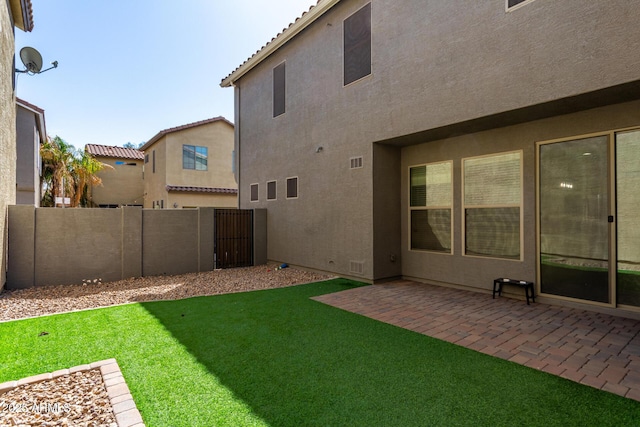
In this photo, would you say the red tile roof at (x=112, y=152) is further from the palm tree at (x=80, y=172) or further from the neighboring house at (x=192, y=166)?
the palm tree at (x=80, y=172)

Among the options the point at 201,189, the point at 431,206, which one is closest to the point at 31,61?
the point at 431,206

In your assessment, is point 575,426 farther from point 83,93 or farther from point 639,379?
point 83,93

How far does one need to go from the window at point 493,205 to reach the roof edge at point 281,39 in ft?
18.3

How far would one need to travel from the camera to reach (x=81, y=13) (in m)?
10.4

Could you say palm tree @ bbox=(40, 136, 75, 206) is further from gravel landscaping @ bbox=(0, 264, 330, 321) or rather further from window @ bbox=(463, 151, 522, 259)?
window @ bbox=(463, 151, 522, 259)

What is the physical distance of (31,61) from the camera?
7617mm

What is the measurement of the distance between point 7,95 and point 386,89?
815 cm

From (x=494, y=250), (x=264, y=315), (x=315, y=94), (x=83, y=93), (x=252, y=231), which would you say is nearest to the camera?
(x=264, y=315)

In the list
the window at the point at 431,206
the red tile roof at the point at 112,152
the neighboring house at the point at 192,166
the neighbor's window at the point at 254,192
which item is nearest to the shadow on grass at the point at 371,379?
the window at the point at 431,206

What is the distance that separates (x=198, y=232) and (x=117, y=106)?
20.2 metres

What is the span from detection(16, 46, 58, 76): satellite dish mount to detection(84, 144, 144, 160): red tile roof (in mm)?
16950

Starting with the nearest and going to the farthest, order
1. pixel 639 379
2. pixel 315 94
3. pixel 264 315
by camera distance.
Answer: pixel 639 379 → pixel 264 315 → pixel 315 94

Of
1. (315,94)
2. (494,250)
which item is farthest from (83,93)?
(494,250)

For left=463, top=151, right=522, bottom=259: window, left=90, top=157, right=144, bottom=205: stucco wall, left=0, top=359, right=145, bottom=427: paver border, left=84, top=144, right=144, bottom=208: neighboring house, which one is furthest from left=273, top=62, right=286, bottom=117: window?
left=90, top=157, right=144, bottom=205: stucco wall
